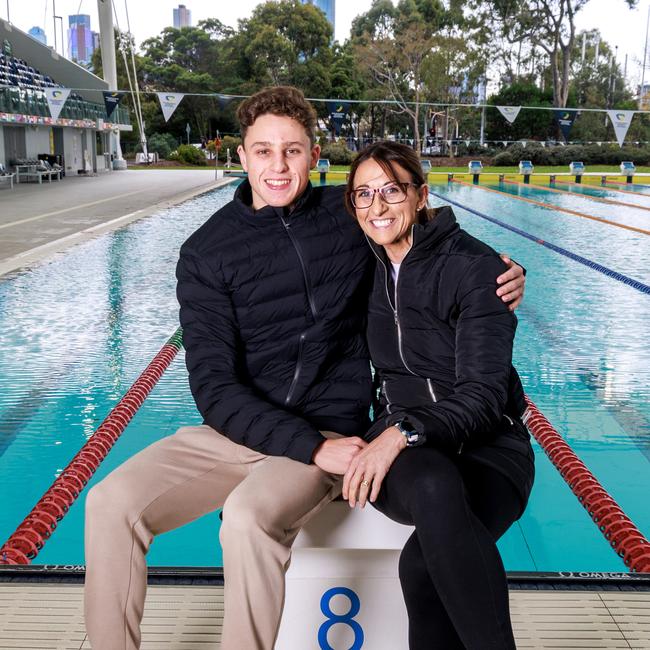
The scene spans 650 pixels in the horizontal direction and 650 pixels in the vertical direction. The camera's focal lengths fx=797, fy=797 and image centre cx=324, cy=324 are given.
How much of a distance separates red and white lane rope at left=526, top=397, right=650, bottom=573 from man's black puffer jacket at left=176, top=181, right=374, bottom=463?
2.56ft

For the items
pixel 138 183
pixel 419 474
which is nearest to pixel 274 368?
pixel 419 474

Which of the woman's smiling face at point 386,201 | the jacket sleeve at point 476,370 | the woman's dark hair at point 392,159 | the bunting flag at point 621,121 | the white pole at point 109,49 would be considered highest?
the white pole at point 109,49

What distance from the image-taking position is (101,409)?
4121 mm

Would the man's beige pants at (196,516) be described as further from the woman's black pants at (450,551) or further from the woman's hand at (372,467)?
the woman's black pants at (450,551)

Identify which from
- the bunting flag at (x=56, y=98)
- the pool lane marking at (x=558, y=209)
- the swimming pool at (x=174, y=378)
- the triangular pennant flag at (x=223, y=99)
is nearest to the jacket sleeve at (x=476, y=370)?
the swimming pool at (x=174, y=378)

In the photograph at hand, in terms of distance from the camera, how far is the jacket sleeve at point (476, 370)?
5.43ft

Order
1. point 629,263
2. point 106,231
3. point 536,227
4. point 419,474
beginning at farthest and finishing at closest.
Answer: point 536,227 → point 106,231 → point 629,263 → point 419,474

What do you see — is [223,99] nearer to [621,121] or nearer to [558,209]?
[621,121]

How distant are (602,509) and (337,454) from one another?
3.31 ft

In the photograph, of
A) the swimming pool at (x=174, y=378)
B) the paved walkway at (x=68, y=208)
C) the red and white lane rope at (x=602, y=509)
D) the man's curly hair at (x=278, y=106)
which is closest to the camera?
the man's curly hair at (x=278, y=106)

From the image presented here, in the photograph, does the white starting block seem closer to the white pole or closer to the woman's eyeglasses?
the woman's eyeglasses

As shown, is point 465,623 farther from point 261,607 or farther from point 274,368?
point 274,368

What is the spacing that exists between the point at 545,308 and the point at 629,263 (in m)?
2.49

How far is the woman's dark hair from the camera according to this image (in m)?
1.88
